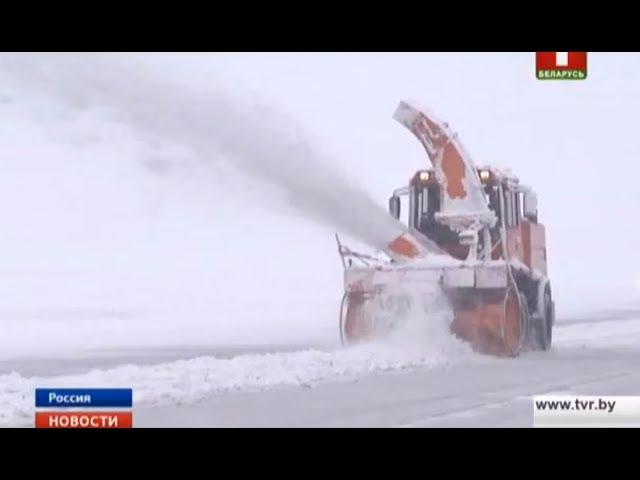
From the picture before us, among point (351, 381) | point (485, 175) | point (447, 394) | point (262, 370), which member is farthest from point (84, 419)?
point (485, 175)

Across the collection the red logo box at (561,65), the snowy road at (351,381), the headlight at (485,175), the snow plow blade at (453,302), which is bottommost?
the snowy road at (351,381)

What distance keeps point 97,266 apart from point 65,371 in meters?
0.44

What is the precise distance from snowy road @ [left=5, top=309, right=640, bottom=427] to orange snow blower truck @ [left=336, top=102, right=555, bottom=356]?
0.35 feet

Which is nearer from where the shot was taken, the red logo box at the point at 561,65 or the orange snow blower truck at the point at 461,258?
the red logo box at the point at 561,65

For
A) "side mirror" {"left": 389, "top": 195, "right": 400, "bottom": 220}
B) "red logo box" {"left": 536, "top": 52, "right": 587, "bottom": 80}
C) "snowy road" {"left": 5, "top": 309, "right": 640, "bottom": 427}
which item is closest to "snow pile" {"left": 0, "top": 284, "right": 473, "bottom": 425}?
"snowy road" {"left": 5, "top": 309, "right": 640, "bottom": 427}

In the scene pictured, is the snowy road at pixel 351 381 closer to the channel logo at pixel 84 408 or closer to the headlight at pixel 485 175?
the channel logo at pixel 84 408

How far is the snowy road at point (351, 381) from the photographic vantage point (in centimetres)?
454

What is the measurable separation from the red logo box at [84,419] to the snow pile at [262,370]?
0.06m

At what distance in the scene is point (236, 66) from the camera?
15.4ft

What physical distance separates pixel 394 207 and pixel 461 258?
349 mm

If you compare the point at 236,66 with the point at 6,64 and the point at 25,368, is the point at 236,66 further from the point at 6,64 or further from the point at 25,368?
the point at 25,368

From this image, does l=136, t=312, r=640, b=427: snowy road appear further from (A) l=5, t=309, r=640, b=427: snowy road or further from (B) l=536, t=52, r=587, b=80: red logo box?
(B) l=536, t=52, r=587, b=80: red logo box

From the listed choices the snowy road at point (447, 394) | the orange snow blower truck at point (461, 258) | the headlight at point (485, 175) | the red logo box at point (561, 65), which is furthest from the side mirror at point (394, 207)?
the red logo box at point (561, 65)
